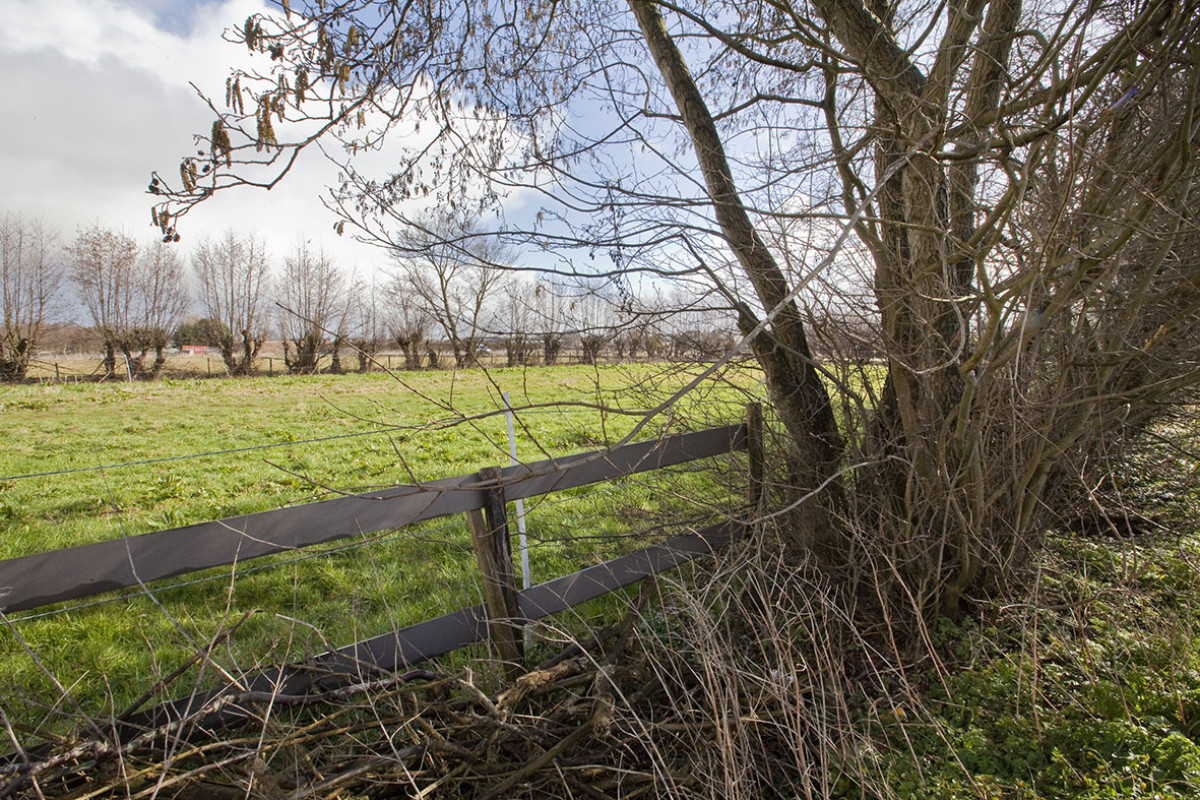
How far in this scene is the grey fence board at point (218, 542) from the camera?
212 cm

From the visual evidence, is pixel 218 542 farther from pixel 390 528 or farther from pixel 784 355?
pixel 784 355

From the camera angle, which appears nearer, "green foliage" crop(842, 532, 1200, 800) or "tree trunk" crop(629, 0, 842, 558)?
"green foliage" crop(842, 532, 1200, 800)

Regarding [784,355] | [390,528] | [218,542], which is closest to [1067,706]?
[784,355]

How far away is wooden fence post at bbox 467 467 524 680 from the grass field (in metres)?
0.21

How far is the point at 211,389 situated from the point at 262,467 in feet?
37.8

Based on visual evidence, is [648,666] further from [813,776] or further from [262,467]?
[262,467]

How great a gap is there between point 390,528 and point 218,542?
71 centimetres

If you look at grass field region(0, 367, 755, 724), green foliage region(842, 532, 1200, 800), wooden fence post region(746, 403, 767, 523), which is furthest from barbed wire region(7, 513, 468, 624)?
green foliage region(842, 532, 1200, 800)

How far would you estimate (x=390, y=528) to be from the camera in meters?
2.89

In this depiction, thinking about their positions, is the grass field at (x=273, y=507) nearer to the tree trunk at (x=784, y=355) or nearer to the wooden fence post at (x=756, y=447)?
the wooden fence post at (x=756, y=447)

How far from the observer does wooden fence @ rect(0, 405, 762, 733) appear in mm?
2191

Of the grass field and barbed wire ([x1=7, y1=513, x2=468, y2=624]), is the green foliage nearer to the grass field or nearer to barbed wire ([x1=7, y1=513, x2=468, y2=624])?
the grass field

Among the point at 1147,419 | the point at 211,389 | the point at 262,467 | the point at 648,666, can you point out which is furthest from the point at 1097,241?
the point at 211,389

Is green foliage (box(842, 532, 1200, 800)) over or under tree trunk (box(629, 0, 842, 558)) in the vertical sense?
under
